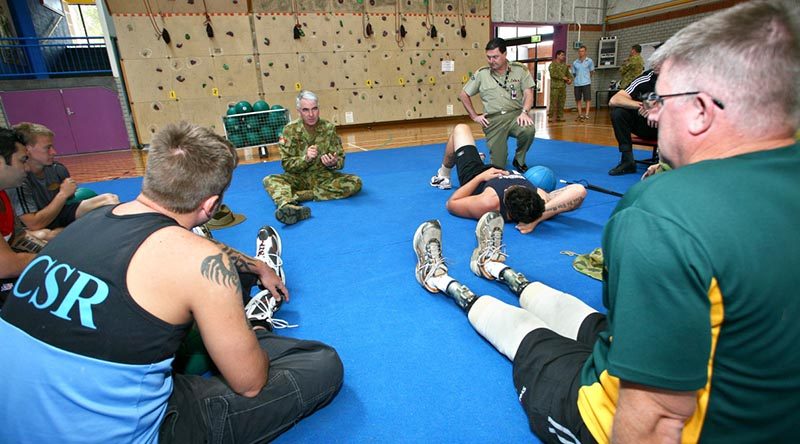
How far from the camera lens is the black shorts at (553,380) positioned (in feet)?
3.62

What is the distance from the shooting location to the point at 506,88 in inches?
209

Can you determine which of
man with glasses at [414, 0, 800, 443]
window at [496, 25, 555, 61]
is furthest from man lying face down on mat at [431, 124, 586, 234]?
window at [496, 25, 555, 61]

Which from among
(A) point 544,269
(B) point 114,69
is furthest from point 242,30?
(A) point 544,269

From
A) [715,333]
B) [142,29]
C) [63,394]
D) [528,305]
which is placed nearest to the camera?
[715,333]

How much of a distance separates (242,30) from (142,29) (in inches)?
79.9

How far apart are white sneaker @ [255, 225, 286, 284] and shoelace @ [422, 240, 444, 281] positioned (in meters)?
0.89

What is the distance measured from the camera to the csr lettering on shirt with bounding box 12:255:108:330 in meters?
0.93

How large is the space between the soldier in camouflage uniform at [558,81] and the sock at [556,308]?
33.0 feet

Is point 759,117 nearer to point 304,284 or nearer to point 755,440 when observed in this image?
point 755,440

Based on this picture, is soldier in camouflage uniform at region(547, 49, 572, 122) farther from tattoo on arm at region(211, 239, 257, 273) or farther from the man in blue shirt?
tattoo on arm at region(211, 239, 257, 273)

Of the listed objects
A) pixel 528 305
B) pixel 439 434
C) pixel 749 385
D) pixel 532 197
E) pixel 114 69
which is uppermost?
pixel 114 69

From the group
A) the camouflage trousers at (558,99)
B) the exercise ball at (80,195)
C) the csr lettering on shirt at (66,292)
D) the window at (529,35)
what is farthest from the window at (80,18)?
the csr lettering on shirt at (66,292)

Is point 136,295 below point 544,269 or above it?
above

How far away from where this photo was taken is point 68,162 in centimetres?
776
